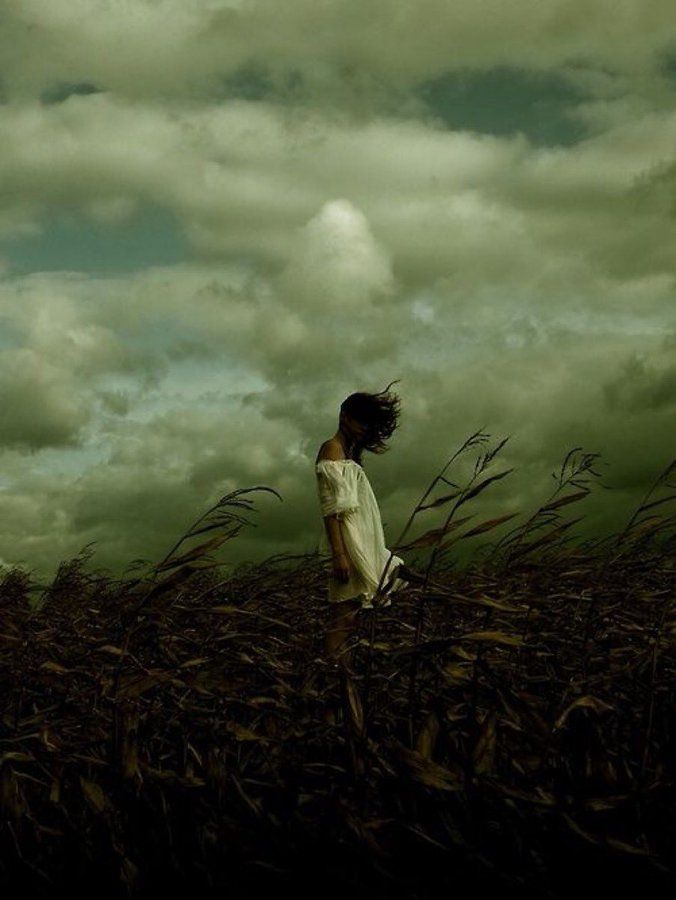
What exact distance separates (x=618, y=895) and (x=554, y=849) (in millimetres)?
186

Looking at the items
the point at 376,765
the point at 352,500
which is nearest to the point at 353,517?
the point at 352,500

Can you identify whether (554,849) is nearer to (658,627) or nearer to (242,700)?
(658,627)

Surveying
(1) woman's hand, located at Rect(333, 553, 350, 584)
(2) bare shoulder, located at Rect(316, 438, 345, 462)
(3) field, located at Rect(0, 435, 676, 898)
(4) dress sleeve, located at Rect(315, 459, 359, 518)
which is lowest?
(3) field, located at Rect(0, 435, 676, 898)

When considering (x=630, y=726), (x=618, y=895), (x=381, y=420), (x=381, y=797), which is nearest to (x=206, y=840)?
(x=381, y=797)

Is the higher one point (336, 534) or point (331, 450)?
point (331, 450)

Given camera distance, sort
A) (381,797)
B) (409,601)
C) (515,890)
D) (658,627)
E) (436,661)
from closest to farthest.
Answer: (515,890), (381,797), (658,627), (436,661), (409,601)

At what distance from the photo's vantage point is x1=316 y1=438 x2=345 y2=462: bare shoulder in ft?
22.9

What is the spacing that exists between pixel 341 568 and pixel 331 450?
764 millimetres

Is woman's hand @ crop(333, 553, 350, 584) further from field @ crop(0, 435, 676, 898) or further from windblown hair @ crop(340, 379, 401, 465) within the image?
field @ crop(0, 435, 676, 898)

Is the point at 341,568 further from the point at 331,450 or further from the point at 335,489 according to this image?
the point at 331,450

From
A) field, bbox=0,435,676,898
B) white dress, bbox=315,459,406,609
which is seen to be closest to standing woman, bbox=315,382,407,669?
white dress, bbox=315,459,406,609

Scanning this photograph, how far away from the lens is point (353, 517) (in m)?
7.00

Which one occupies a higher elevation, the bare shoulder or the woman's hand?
the bare shoulder

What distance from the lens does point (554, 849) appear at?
2.83 meters
